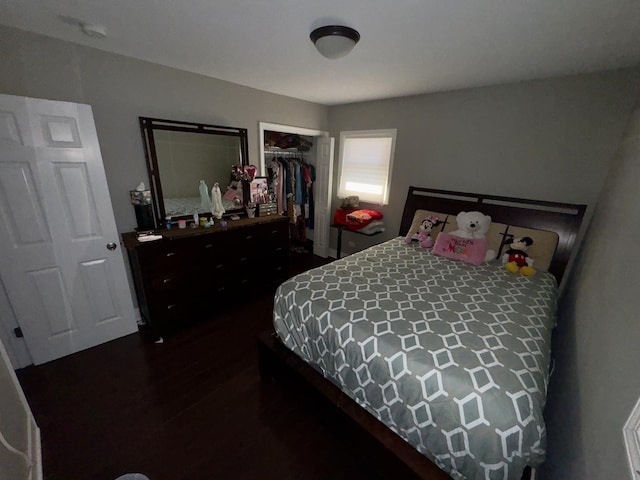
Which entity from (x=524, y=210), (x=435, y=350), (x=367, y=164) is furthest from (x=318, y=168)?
(x=435, y=350)

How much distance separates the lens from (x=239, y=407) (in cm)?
167

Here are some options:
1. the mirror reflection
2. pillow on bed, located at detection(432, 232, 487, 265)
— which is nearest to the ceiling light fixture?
the mirror reflection

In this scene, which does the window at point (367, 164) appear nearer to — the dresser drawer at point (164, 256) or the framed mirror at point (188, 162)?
the framed mirror at point (188, 162)

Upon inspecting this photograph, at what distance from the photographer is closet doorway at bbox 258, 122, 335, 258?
3696mm

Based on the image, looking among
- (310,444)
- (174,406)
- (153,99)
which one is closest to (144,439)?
(174,406)

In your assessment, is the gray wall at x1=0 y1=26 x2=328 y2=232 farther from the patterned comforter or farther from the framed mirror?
the patterned comforter

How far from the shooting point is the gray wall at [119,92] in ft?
5.55

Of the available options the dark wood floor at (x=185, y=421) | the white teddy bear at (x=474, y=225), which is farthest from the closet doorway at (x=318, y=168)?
the dark wood floor at (x=185, y=421)

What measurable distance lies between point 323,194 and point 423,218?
1.67 m

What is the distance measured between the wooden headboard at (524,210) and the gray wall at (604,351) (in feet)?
1.58

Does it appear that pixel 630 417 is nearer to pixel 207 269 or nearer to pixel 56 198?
pixel 207 269

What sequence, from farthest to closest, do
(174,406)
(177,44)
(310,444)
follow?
(177,44), (174,406), (310,444)

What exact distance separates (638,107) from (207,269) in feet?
11.6

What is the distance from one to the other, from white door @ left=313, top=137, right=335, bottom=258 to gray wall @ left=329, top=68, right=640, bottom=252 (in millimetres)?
785
